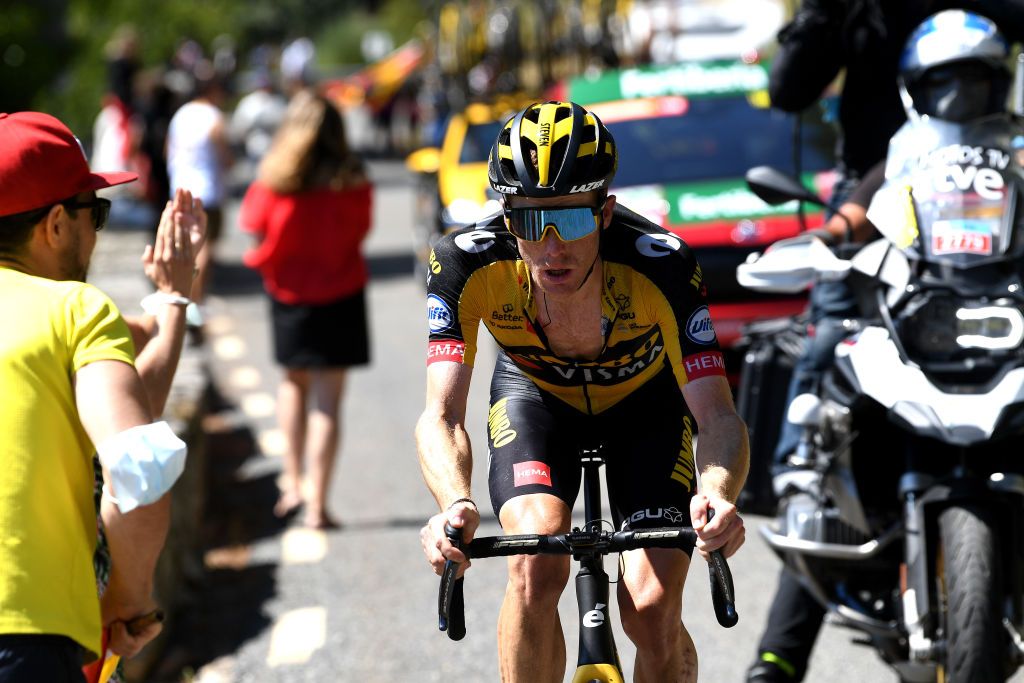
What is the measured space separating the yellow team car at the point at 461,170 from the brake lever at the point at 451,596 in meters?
6.93

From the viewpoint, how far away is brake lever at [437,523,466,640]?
3.32m

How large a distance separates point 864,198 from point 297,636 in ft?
9.22

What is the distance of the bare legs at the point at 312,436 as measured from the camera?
804 centimetres

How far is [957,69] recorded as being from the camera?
502 cm

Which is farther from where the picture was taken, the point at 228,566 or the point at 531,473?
the point at 228,566

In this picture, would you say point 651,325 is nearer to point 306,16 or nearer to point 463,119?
point 463,119

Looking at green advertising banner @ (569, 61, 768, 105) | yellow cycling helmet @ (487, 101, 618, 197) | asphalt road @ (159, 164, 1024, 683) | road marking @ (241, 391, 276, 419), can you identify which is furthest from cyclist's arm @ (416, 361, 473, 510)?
green advertising banner @ (569, 61, 768, 105)

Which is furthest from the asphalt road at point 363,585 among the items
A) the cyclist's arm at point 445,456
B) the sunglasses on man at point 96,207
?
the sunglasses on man at point 96,207

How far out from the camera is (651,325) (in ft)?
13.0

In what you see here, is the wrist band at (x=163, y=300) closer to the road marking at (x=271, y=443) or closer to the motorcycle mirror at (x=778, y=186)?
the motorcycle mirror at (x=778, y=186)

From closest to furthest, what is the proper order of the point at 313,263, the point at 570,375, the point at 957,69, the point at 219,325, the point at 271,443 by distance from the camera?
the point at 570,375, the point at 957,69, the point at 313,263, the point at 271,443, the point at 219,325

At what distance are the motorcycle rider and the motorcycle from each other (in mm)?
84

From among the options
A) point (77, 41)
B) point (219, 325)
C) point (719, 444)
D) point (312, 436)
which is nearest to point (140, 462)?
point (719, 444)

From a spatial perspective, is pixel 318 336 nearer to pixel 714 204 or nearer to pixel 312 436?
pixel 312 436
